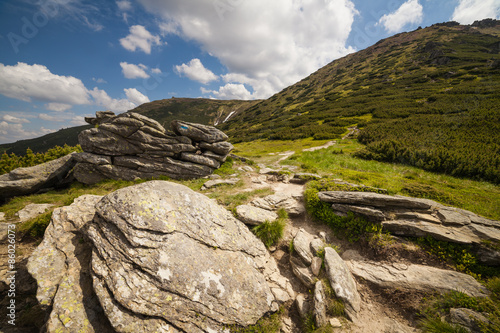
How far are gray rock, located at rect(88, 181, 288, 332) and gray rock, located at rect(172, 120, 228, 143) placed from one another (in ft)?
39.6

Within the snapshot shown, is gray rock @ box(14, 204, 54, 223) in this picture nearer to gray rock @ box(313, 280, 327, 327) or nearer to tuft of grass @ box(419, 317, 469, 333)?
gray rock @ box(313, 280, 327, 327)

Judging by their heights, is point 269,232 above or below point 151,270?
below

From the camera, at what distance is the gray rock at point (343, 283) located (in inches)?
229

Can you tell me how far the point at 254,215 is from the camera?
31.2ft

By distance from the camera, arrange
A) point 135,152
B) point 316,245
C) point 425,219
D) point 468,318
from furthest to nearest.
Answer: point 135,152, point 316,245, point 425,219, point 468,318

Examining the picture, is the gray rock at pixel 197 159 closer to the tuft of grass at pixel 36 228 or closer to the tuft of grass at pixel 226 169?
the tuft of grass at pixel 226 169

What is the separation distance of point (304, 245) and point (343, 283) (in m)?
2.09

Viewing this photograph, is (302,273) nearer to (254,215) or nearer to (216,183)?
(254,215)

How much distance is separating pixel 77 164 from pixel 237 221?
1900 centimetres

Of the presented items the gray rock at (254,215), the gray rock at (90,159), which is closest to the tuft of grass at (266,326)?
the gray rock at (254,215)

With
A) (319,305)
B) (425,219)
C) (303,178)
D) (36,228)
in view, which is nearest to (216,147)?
(303,178)

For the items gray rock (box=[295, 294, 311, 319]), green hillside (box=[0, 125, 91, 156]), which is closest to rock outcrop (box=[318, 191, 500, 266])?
gray rock (box=[295, 294, 311, 319])

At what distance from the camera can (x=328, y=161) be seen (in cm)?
2003

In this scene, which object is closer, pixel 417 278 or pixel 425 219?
pixel 417 278
